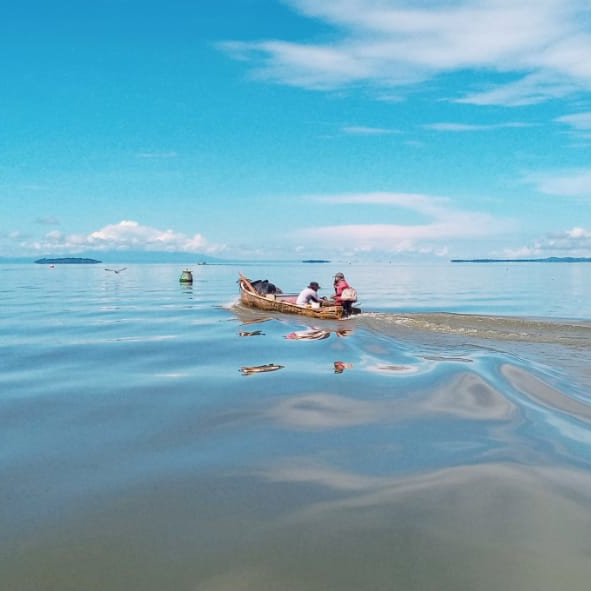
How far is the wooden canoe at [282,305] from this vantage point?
25.6 m

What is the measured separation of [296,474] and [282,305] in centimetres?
2111

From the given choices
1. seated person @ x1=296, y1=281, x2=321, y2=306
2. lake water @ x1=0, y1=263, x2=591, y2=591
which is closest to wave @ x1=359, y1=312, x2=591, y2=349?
seated person @ x1=296, y1=281, x2=321, y2=306

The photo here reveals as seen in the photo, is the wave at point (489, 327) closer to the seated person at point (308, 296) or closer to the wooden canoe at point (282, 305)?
the wooden canoe at point (282, 305)

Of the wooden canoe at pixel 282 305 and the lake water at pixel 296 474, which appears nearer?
the lake water at pixel 296 474

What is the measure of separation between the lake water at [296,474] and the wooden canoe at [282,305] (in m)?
9.99

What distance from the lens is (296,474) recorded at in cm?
700

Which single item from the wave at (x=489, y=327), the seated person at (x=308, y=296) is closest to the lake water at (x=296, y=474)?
the wave at (x=489, y=327)

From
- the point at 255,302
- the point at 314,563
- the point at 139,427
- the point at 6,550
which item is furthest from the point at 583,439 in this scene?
the point at 255,302

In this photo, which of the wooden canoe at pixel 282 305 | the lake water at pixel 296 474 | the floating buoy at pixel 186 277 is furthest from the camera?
the floating buoy at pixel 186 277

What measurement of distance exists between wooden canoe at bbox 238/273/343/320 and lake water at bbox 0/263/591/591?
9.99 metres

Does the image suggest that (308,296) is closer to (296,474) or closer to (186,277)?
(296,474)

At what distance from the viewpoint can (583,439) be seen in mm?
8250

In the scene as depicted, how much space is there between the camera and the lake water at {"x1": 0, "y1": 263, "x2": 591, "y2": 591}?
487 centimetres

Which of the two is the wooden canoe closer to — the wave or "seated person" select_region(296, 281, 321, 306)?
"seated person" select_region(296, 281, 321, 306)
